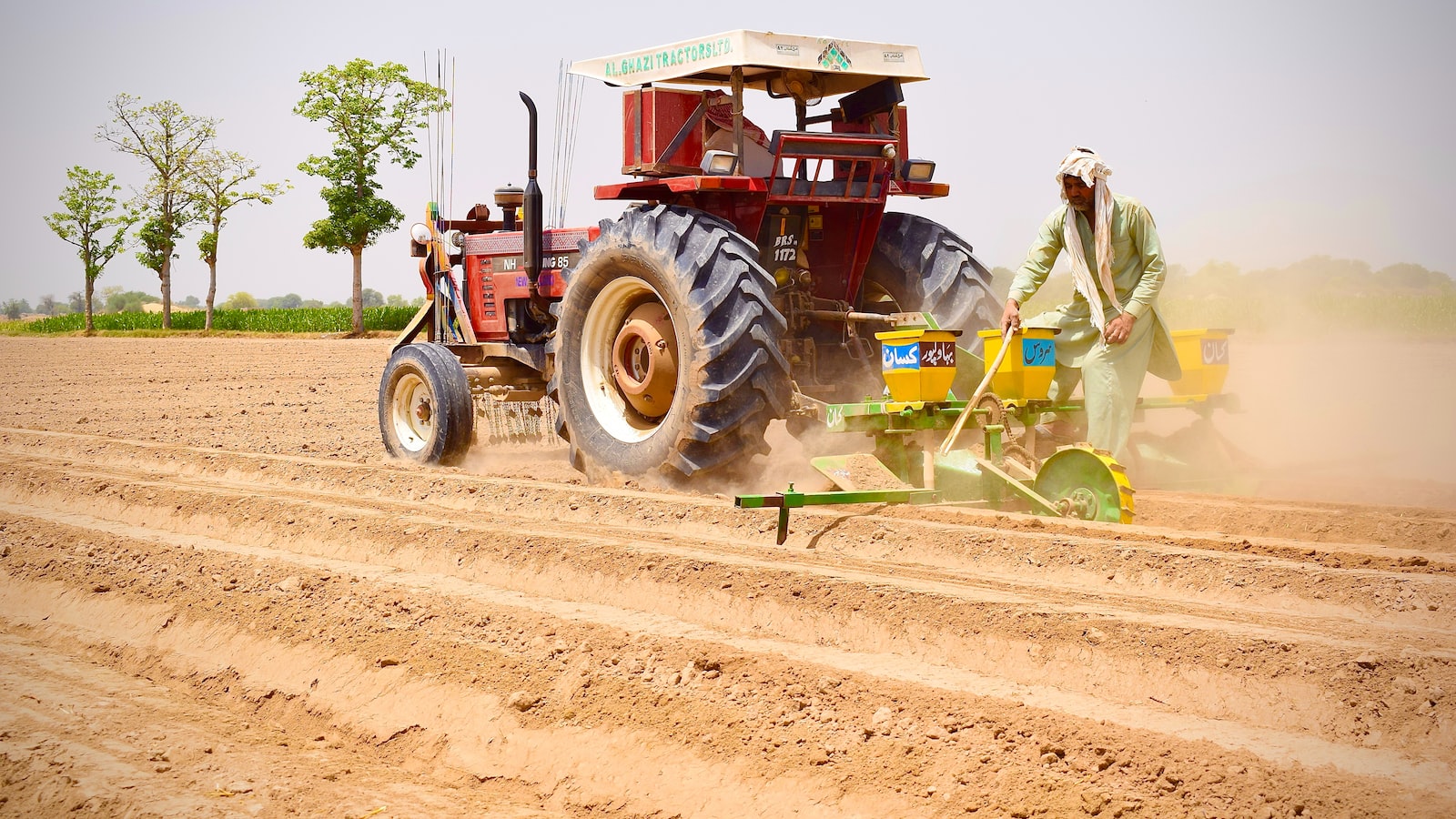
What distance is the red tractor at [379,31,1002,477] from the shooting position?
6508 mm

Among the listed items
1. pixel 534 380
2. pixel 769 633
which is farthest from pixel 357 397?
pixel 769 633

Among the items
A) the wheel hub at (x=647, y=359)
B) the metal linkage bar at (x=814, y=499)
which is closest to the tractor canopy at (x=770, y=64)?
the wheel hub at (x=647, y=359)

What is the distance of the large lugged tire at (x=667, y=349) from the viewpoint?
642 centimetres

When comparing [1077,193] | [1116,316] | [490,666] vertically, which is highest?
[1077,193]

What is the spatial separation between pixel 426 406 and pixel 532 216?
1.56m

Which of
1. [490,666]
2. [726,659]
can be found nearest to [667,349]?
[490,666]

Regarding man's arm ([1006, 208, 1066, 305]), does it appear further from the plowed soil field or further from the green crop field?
the green crop field

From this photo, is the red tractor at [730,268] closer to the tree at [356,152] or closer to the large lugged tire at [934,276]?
the large lugged tire at [934,276]

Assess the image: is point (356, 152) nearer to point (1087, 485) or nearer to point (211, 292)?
point (211, 292)

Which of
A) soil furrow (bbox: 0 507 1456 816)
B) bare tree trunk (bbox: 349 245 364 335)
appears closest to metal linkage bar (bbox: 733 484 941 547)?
soil furrow (bbox: 0 507 1456 816)

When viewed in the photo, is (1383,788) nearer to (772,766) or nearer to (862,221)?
(772,766)

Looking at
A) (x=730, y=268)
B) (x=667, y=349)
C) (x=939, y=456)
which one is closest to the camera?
(x=939, y=456)

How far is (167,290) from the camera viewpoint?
4472 cm

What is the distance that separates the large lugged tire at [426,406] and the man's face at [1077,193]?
4264 millimetres
